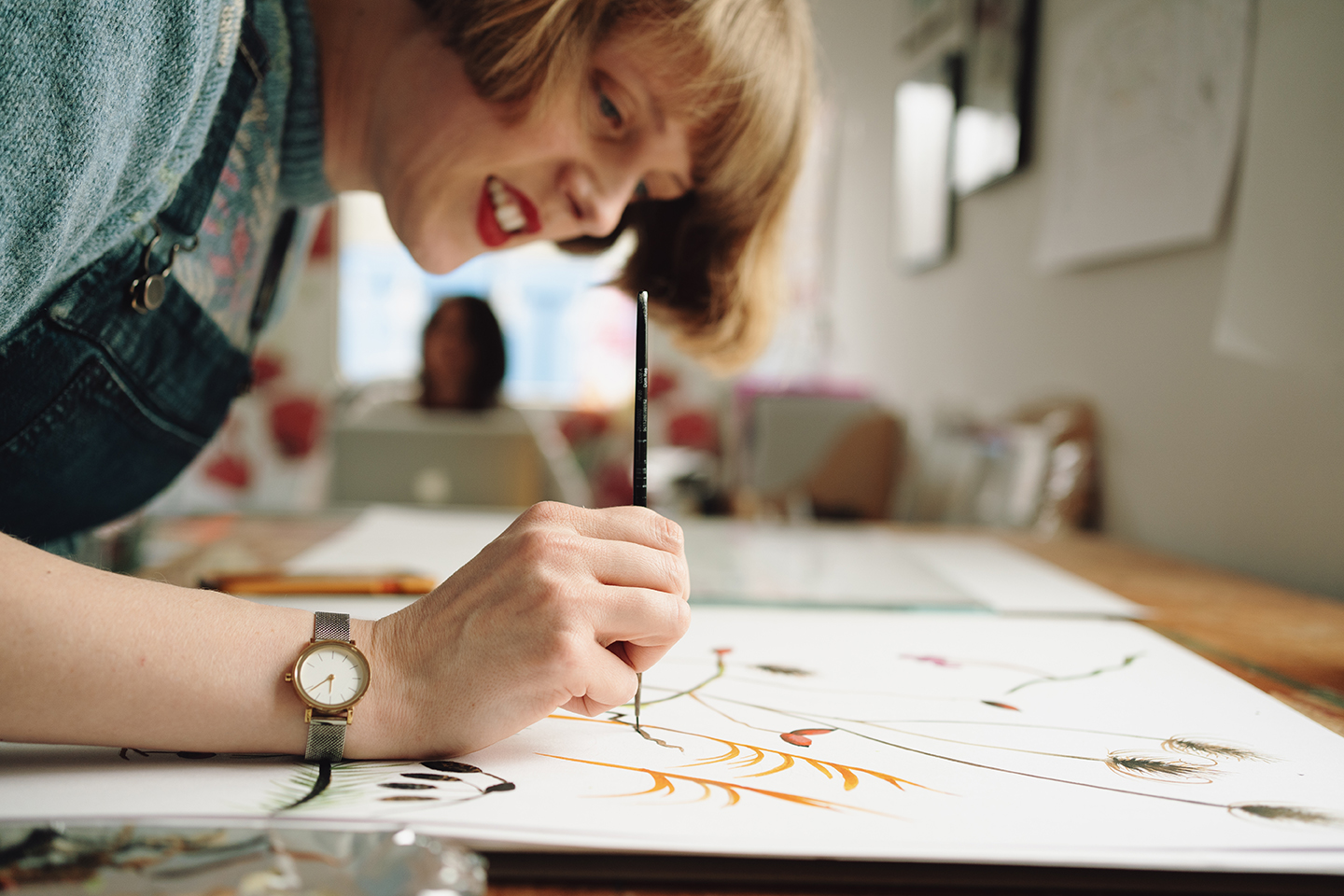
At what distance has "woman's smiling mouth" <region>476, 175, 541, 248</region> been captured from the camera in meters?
0.81

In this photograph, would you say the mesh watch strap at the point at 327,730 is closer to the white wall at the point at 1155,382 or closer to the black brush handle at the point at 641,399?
the black brush handle at the point at 641,399

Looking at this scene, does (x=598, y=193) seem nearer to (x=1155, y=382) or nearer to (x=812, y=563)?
(x=812, y=563)

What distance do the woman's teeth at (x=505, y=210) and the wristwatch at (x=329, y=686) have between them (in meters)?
0.48

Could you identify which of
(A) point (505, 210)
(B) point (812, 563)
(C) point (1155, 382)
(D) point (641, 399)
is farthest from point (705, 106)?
(C) point (1155, 382)

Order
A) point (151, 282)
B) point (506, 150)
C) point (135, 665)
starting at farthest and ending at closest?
1. point (506, 150)
2. point (151, 282)
3. point (135, 665)

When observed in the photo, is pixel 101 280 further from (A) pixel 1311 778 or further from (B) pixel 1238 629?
(B) pixel 1238 629

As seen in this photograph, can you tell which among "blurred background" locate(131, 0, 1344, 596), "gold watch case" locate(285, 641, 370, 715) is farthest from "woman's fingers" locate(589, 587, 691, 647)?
"blurred background" locate(131, 0, 1344, 596)

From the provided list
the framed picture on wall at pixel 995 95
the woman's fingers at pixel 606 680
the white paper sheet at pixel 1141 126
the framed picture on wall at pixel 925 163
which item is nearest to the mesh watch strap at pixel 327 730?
the woman's fingers at pixel 606 680

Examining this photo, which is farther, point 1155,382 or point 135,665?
point 1155,382

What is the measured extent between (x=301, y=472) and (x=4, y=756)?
3.17m

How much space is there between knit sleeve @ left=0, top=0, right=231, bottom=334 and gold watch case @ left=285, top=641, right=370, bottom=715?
9.0 inches

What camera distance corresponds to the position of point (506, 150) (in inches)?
30.0

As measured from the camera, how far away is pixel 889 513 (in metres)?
2.14

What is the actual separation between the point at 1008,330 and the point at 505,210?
4.18 ft
